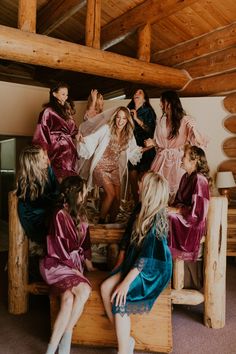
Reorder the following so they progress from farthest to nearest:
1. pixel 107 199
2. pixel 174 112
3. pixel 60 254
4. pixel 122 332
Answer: pixel 174 112 < pixel 107 199 < pixel 60 254 < pixel 122 332

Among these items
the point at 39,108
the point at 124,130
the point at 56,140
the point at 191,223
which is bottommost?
the point at 191,223

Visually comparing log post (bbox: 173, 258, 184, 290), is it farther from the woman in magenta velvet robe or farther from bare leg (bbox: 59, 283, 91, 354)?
bare leg (bbox: 59, 283, 91, 354)

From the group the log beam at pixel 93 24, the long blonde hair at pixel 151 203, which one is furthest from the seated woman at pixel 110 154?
the log beam at pixel 93 24

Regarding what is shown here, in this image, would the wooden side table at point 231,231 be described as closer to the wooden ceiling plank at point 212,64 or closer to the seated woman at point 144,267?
the wooden ceiling plank at point 212,64

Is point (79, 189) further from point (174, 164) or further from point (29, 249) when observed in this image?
point (174, 164)

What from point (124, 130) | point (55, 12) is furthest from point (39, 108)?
point (124, 130)

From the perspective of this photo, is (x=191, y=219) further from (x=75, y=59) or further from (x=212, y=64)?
(x=212, y=64)

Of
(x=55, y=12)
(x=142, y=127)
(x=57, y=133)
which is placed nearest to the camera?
(x=57, y=133)

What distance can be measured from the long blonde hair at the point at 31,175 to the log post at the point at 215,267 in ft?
4.93

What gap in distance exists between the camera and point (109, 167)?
3.87 meters

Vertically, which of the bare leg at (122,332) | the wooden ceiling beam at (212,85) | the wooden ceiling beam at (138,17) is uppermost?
the wooden ceiling beam at (138,17)

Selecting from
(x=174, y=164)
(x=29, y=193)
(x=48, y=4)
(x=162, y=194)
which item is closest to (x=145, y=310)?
(x=162, y=194)

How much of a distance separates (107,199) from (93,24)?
2382 mm

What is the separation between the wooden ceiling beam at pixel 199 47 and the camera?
478 cm
